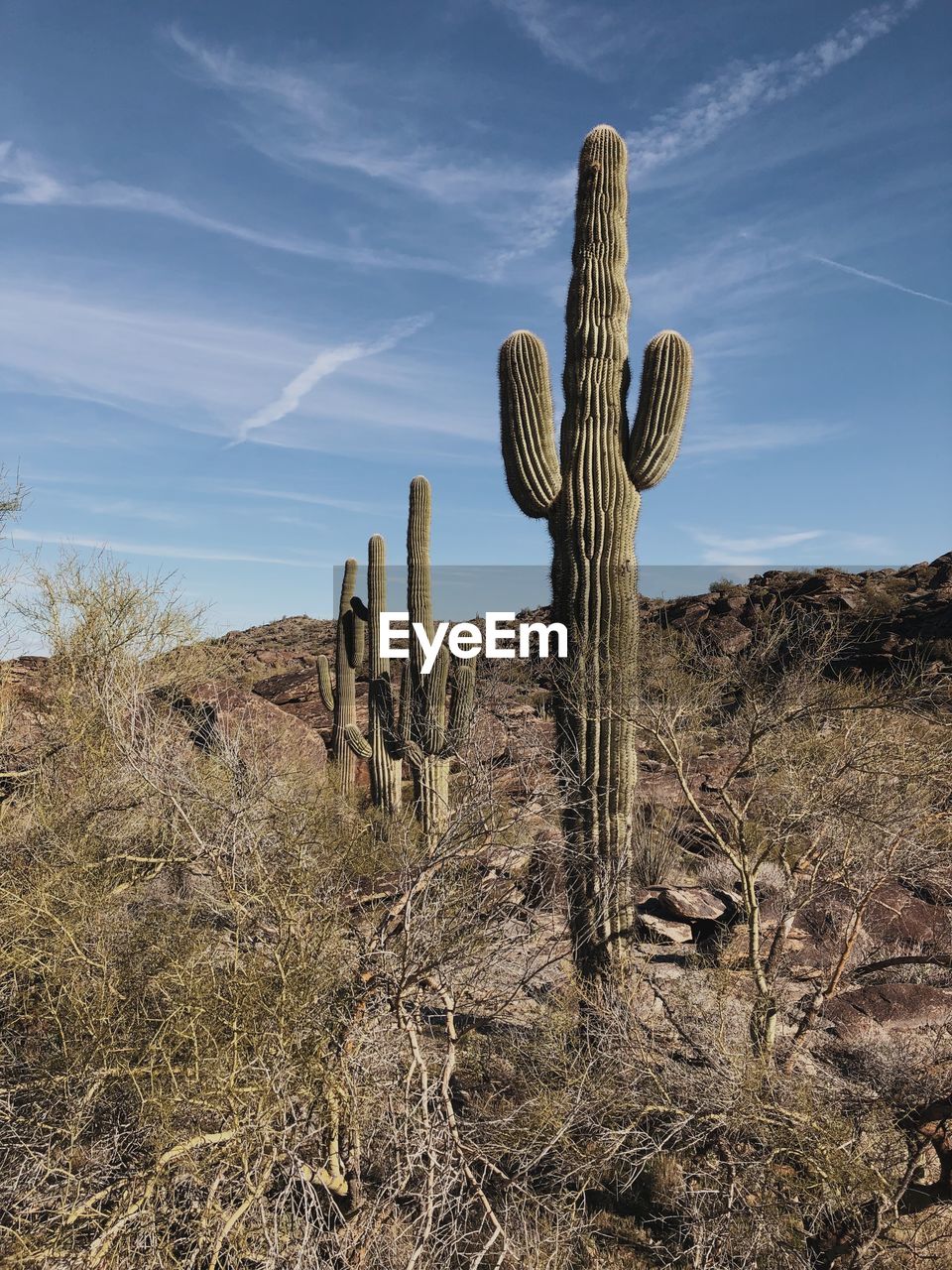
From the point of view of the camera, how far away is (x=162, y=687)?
534 inches

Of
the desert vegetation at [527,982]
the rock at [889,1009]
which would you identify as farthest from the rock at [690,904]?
the rock at [889,1009]

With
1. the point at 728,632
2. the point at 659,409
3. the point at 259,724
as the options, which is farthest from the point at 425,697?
the point at 728,632

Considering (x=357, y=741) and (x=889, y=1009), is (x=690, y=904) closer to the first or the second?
(x=889, y=1009)

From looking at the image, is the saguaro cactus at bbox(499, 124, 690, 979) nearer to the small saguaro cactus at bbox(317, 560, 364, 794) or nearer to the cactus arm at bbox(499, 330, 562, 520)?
the cactus arm at bbox(499, 330, 562, 520)

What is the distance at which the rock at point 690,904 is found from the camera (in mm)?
9664

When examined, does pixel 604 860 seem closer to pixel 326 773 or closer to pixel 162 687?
pixel 326 773

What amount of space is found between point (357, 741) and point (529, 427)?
24.2ft

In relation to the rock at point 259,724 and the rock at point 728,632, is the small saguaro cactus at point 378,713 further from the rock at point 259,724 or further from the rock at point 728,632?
the rock at point 728,632

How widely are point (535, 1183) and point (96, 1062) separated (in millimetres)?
2866

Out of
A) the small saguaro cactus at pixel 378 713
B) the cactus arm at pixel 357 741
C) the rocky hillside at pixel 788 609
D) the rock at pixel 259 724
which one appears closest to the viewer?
the small saguaro cactus at pixel 378 713

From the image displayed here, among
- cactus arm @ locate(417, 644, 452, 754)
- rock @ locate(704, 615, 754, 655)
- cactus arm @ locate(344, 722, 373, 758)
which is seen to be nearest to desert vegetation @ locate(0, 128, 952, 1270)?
cactus arm @ locate(417, 644, 452, 754)

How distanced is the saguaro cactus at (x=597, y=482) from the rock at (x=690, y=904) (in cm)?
248

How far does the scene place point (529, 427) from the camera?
8023mm

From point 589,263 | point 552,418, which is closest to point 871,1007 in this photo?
point 552,418
